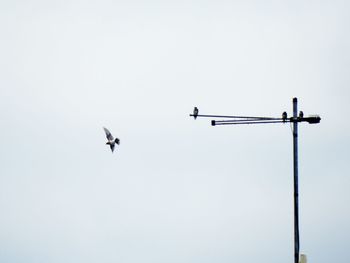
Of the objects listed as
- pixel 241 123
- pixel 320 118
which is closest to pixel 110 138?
pixel 241 123

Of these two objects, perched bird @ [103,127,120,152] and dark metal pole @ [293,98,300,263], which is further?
perched bird @ [103,127,120,152]

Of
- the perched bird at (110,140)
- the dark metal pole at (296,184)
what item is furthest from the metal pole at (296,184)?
the perched bird at (110,140)

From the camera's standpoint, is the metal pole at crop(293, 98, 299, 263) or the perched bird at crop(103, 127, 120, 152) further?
the perched bird at crop(103, 127, 120, 152)

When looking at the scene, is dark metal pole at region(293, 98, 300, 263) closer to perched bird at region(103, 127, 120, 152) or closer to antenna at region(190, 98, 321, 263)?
antenna at region(190, 98, 321, 263)

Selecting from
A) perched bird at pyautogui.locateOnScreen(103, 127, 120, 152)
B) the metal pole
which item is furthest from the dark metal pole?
perched bird at pyautogui.locateOnScreen(103, 127, 120, 152)

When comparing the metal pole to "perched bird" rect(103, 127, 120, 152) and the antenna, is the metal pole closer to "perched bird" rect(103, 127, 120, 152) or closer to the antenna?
the antenna

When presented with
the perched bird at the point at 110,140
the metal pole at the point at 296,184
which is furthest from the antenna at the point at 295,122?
the perched bird at the point at 110,140

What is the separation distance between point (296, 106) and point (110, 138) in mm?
34835

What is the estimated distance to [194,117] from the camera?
67.4ft

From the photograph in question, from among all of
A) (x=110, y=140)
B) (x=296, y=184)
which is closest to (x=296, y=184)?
(x=296, y=184)

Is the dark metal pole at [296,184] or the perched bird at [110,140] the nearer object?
the dark metal pole at [296,184]

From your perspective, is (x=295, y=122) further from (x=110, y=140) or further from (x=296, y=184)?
(x=110, y=140)

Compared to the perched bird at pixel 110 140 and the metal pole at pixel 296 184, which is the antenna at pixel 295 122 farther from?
the perched bird at pixel 110 140

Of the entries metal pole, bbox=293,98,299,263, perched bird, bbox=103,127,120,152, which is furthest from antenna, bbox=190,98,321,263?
perched bird, bbox=103,127,120,152
